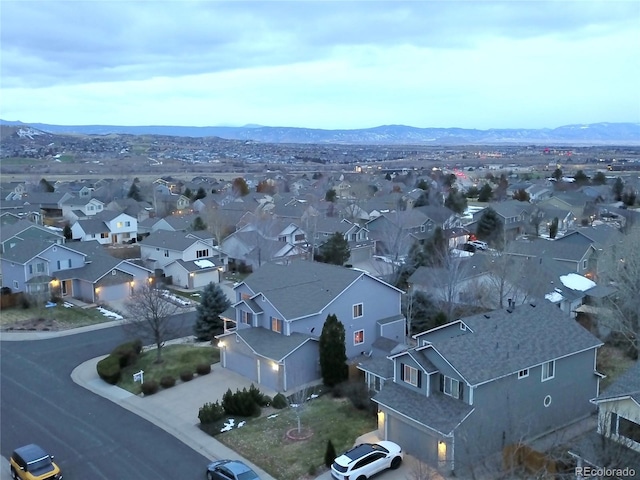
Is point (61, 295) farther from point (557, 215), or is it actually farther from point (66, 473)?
point (557, 215)

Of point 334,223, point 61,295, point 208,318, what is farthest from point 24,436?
point 334,223

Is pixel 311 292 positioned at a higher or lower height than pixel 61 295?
higher

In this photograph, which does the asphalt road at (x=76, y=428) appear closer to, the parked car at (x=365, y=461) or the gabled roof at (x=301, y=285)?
the parked car at (x=365, y=461)

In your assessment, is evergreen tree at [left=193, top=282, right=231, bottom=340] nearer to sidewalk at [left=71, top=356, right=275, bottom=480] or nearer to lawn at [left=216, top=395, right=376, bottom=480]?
sidewalk at [left=71, top=356, right=275, bottom=480]

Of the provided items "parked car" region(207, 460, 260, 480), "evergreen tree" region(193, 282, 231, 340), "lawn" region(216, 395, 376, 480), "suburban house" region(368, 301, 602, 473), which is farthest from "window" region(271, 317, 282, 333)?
"parked car" region(207, 460, 260, 480)

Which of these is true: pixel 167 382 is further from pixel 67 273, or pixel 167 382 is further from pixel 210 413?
pixel 67 273

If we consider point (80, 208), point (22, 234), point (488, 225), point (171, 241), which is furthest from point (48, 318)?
point (488, 225)
